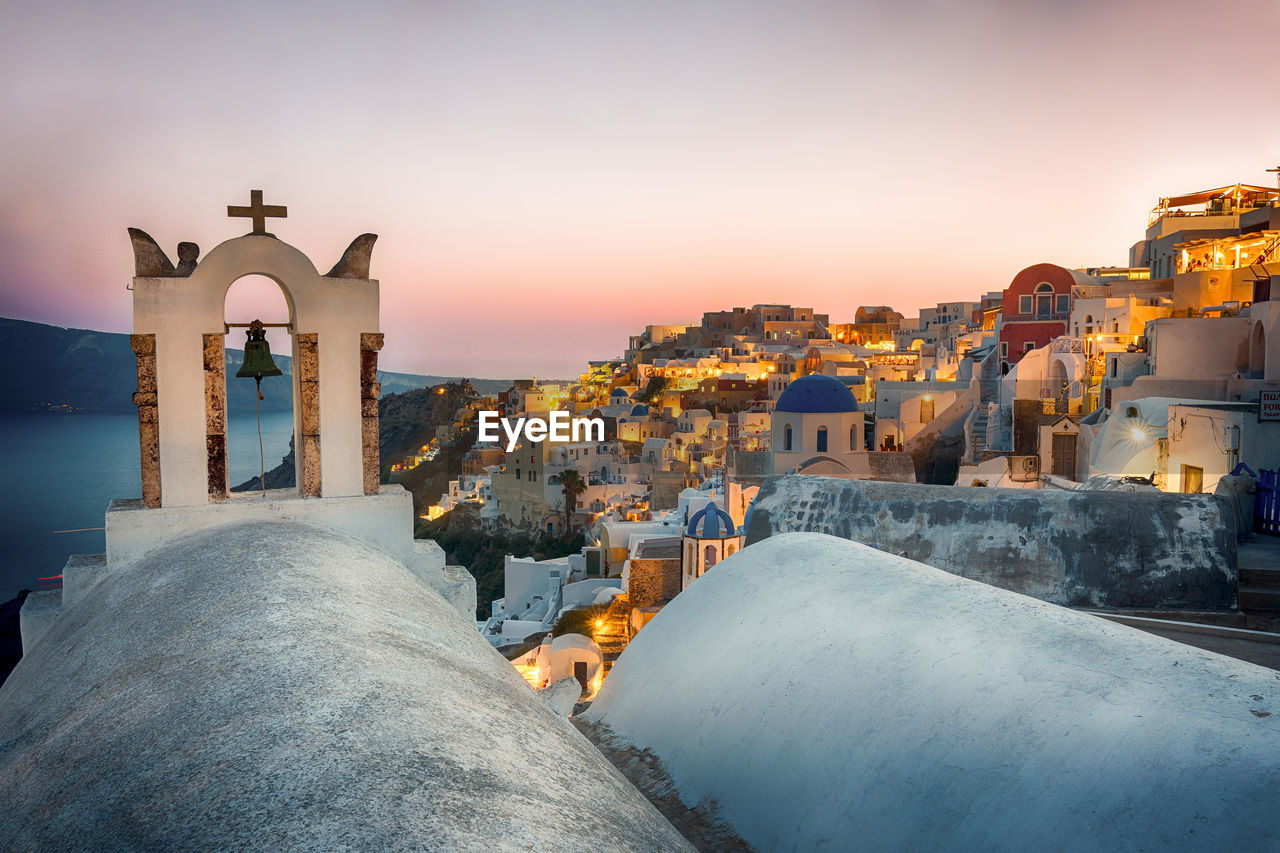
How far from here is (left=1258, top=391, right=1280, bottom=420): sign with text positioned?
1377 centimetres

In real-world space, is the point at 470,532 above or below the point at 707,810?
below

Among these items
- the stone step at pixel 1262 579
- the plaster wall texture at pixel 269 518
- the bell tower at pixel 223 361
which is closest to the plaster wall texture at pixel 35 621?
the plaster wall texture at pixel 269 518

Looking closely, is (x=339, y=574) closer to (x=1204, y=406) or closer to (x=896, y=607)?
(x=896, y=607)

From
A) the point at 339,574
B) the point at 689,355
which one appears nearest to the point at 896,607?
the point at 339,574

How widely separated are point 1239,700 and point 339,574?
126 inches

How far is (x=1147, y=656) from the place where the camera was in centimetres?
327

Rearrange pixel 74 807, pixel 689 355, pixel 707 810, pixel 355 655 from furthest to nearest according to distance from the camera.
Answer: pixel 689 355, pixel 707 810, pixel 355 655, pixel 74 807

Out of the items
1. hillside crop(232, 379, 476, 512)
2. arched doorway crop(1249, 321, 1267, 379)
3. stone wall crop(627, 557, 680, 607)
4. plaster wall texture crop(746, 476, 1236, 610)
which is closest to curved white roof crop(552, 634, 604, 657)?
stone wall crop(627, 557, 680, 607)

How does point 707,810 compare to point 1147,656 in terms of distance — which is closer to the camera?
point 1147,656

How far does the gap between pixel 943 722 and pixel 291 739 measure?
2.39 m

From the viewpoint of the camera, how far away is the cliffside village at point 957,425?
15.9 m

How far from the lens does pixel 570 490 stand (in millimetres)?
47594

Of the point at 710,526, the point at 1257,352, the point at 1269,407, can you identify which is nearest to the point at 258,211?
the point at 710,526

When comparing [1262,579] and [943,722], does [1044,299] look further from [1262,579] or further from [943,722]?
[943,722]
